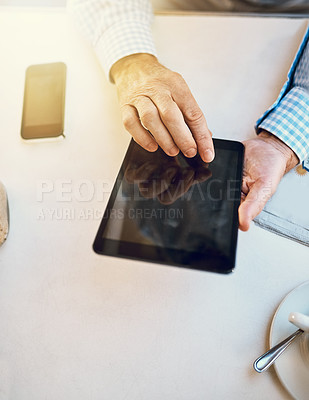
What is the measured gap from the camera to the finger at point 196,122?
20.0 inches

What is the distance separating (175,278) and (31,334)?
22 cm

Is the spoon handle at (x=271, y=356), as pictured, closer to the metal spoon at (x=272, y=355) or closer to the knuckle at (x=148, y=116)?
the metal spoon at (x=272, y=355)

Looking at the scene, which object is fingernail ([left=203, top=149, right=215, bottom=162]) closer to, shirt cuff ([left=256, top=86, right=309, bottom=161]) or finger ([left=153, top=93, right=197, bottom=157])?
finger ([left=153, top=93, right=197, bottom=157])

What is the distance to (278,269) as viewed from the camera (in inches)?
19.9

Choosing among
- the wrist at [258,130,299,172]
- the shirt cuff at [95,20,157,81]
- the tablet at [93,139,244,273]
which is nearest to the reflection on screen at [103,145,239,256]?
the tablet at [93,139,244,273]

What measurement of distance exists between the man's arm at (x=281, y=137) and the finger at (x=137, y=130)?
163 mm

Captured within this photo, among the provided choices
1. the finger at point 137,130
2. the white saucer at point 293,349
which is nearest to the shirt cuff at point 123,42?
the finger at point 137,130

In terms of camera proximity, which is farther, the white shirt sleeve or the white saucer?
the white shirt sleeve

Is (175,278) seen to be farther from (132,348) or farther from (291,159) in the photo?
(291,159)

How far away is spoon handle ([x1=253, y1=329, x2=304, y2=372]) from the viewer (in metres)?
0.43

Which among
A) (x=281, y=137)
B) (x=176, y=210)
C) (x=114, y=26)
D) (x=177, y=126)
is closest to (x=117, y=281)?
(x=176, y=210)

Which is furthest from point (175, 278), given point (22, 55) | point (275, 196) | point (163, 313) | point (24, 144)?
point (22, 55)

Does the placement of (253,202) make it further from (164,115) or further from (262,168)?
(164,115)

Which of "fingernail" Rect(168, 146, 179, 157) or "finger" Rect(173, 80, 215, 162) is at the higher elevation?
"finger" Rect(173, 80, 215, 162)
